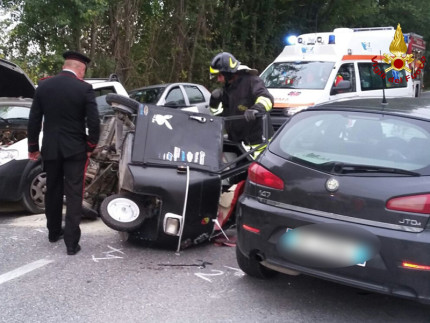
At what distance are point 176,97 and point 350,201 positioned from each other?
305 inches

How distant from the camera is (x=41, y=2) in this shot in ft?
34.1

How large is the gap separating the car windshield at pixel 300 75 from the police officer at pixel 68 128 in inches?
242

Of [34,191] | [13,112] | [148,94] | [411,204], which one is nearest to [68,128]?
[34,191]

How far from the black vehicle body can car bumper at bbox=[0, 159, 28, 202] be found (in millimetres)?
3053

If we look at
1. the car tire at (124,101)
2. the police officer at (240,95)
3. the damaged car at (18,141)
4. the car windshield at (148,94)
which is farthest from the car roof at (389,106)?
the car windshield at (148,94)

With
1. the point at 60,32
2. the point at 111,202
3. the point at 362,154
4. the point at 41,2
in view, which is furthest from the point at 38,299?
the point at 60,32

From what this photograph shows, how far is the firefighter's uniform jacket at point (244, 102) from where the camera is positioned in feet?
17.9

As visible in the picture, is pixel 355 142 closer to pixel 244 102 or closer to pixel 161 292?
pixel 161 292

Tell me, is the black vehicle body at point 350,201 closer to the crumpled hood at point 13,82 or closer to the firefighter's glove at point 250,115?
the firefighter's glove at point 250,115

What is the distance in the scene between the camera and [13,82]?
696cm

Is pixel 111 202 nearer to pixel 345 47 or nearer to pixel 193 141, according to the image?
pixel 193 141

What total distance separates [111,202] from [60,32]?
869 centimetres

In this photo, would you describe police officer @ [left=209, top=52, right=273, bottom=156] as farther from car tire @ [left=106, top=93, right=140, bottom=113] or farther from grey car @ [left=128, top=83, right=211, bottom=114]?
grey car @ [left=128, top=83, right=211, bottom=114]

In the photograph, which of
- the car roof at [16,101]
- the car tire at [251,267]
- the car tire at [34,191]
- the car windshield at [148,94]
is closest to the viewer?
the car tire at [251,267]
